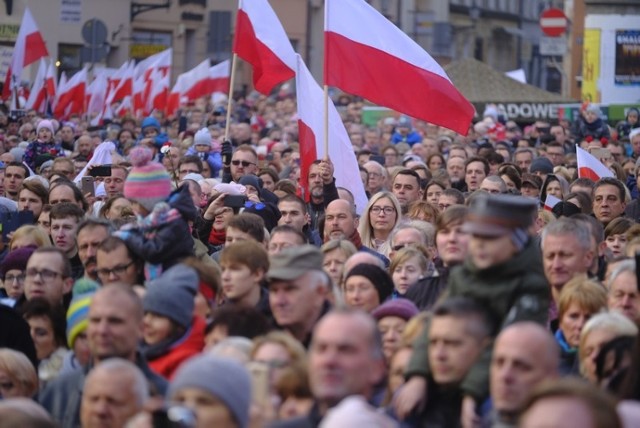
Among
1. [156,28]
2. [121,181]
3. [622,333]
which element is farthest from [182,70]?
[622,333]

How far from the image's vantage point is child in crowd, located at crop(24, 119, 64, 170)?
19531mm

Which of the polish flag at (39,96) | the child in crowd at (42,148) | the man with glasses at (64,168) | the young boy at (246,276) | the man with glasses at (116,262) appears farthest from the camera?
the polish flag at (39,96)

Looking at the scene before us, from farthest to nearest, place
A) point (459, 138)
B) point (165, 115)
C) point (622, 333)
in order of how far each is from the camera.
Answer: point (165, 115), point (459, 138), point (622, 333)

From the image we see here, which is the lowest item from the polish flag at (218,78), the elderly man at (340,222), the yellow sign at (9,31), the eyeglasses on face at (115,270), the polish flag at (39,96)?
the eyeglasses on face at (115,270)

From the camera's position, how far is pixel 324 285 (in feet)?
26.7

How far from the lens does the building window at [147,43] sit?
4691 centimetres

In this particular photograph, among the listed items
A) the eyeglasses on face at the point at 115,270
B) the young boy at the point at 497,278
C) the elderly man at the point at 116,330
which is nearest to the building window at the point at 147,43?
the eyeglasses on face at the point at 115,270

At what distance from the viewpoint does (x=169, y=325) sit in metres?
8.31

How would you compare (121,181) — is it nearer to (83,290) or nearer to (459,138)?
(83,290)

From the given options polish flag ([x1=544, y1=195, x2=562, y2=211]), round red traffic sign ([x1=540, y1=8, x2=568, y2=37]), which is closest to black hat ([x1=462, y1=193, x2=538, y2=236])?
polish flag ([x1=544, y1=195, x2=562, y2=211])

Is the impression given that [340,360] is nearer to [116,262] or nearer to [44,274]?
[116,262]

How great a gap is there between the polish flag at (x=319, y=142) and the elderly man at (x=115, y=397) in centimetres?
834

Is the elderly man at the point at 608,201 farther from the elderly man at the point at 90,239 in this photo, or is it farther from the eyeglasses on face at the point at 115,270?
the eyeglasses on face at the point at 115,270

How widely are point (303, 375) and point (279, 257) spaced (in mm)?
1522
